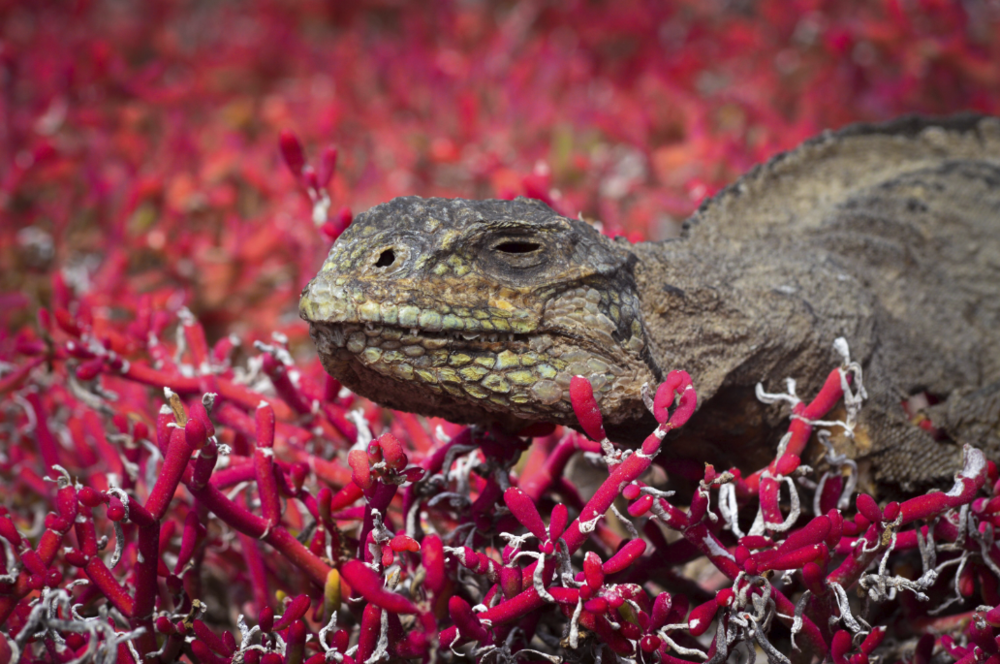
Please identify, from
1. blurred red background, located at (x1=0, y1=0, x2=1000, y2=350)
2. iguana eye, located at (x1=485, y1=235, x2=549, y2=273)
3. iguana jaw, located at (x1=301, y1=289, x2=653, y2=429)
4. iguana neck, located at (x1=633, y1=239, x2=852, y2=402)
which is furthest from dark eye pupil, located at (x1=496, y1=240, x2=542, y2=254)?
blurred red background, located at (x1=0, y1=0, x2=1000, y2=350)

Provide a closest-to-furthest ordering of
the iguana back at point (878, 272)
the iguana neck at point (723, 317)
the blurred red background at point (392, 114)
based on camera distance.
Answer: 1. the iguana neck at point (723, 317)
2. the iguana back at point (878, 272)
3. the blurred red background at point (392, 114)

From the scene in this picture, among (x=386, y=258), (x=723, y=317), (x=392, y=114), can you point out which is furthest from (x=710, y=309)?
(x=392, y=114)

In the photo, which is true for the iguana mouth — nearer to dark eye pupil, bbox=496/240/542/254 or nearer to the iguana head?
the iguana head

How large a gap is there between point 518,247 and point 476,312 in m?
0.15

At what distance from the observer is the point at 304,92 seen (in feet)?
14.1

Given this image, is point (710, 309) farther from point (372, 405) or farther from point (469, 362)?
point (372, 405)

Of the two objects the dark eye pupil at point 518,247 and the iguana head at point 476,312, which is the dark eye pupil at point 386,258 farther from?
the dark eye pupil at point 518,247

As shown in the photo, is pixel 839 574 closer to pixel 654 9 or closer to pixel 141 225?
pixel 141 225

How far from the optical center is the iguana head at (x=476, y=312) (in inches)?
47.6

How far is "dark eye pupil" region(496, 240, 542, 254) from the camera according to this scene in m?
1.29

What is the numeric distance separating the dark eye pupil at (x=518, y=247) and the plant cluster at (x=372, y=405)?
0.28 m

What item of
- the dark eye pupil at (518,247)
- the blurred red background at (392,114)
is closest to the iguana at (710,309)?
the dark eye pupil at (518,247)

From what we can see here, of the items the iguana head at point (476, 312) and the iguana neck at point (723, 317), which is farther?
the iguana neck at point (723, 317)

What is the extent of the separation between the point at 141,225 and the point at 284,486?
7.40 feet
